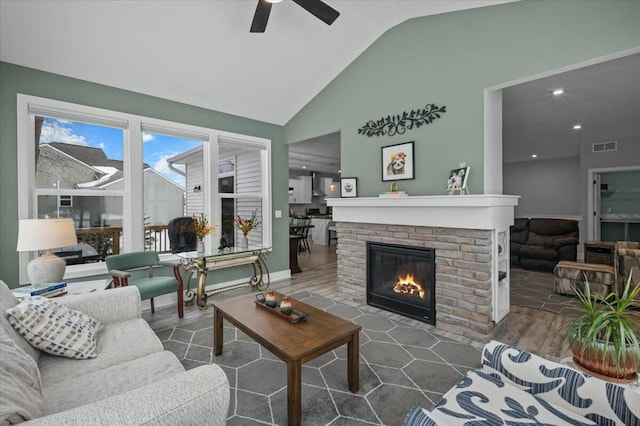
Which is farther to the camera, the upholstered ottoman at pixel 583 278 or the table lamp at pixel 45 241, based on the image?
the upholstered ottoman at pixel 583 278

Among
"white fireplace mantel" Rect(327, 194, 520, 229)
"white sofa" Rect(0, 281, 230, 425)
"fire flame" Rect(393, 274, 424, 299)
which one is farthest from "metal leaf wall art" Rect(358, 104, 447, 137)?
"white sofa" Rect(0, 281, 230, 425)

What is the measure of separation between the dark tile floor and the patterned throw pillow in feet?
2.82

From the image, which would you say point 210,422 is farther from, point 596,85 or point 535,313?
point 596,85

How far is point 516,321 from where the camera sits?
322cm

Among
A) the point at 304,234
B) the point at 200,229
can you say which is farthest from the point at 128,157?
the point at 304,234

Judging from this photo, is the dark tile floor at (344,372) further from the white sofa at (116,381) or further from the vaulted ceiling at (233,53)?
the vaulted ceiling at (233,53)

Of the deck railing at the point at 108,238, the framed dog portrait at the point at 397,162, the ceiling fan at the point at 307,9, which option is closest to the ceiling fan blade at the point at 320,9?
the ceiling fan at the point at 307,9

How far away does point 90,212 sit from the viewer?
3.51 meters

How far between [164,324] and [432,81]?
4.03m

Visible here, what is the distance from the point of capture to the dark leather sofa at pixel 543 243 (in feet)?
17.5

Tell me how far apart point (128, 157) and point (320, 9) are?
2.88 metres

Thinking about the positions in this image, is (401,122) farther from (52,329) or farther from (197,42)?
(52,329)

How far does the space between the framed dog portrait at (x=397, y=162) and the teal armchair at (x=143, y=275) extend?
2822 millimetres

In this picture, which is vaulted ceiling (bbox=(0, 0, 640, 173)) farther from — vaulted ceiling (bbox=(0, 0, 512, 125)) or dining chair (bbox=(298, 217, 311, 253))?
dining chair (bbox=(298, 217, 311, 253))
